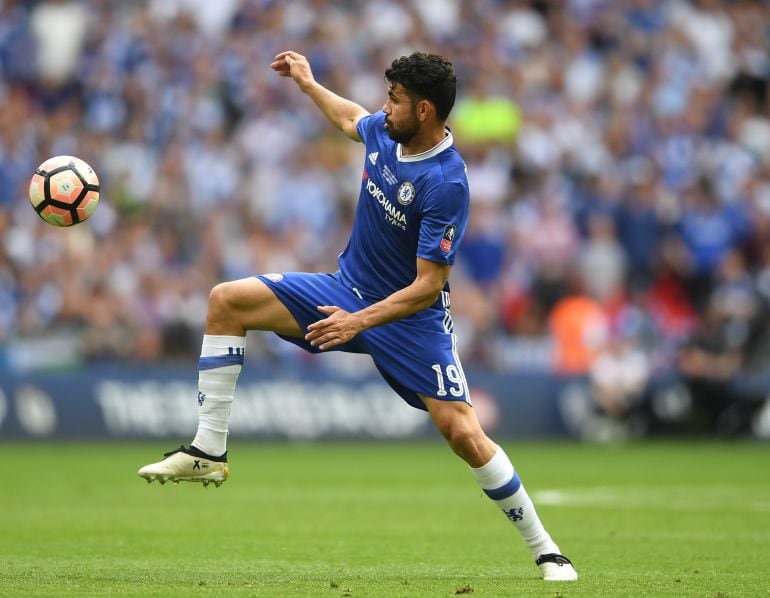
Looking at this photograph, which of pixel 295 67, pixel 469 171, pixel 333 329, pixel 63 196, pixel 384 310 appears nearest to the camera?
pixel 333 329

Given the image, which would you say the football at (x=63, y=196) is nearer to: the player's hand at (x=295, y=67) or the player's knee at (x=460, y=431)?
the player's hand at (x=295, y=67)

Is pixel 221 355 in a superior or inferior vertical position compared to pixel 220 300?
inferior

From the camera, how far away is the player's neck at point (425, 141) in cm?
888

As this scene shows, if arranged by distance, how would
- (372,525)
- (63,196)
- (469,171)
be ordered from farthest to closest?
(469,171) < (372,525) < (63,196)

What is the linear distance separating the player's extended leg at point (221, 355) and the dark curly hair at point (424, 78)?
5.01 ft

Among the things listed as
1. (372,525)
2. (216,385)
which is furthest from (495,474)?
(372,525)

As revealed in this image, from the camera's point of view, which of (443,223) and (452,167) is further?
(452,167)

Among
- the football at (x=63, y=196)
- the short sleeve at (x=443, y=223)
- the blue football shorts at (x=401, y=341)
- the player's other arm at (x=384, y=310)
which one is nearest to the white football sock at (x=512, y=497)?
the blue football shorts at (x=401, y=341)

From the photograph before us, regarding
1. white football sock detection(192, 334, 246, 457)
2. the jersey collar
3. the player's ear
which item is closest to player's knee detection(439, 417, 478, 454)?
white football sock detection(192, 334, 246, 457)

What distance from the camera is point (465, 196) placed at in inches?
346

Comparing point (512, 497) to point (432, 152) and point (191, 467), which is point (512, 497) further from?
point (432, 152)

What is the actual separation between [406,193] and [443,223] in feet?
1.15

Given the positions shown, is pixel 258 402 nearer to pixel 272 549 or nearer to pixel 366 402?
pixel 366 402

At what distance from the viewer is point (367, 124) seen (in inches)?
372
